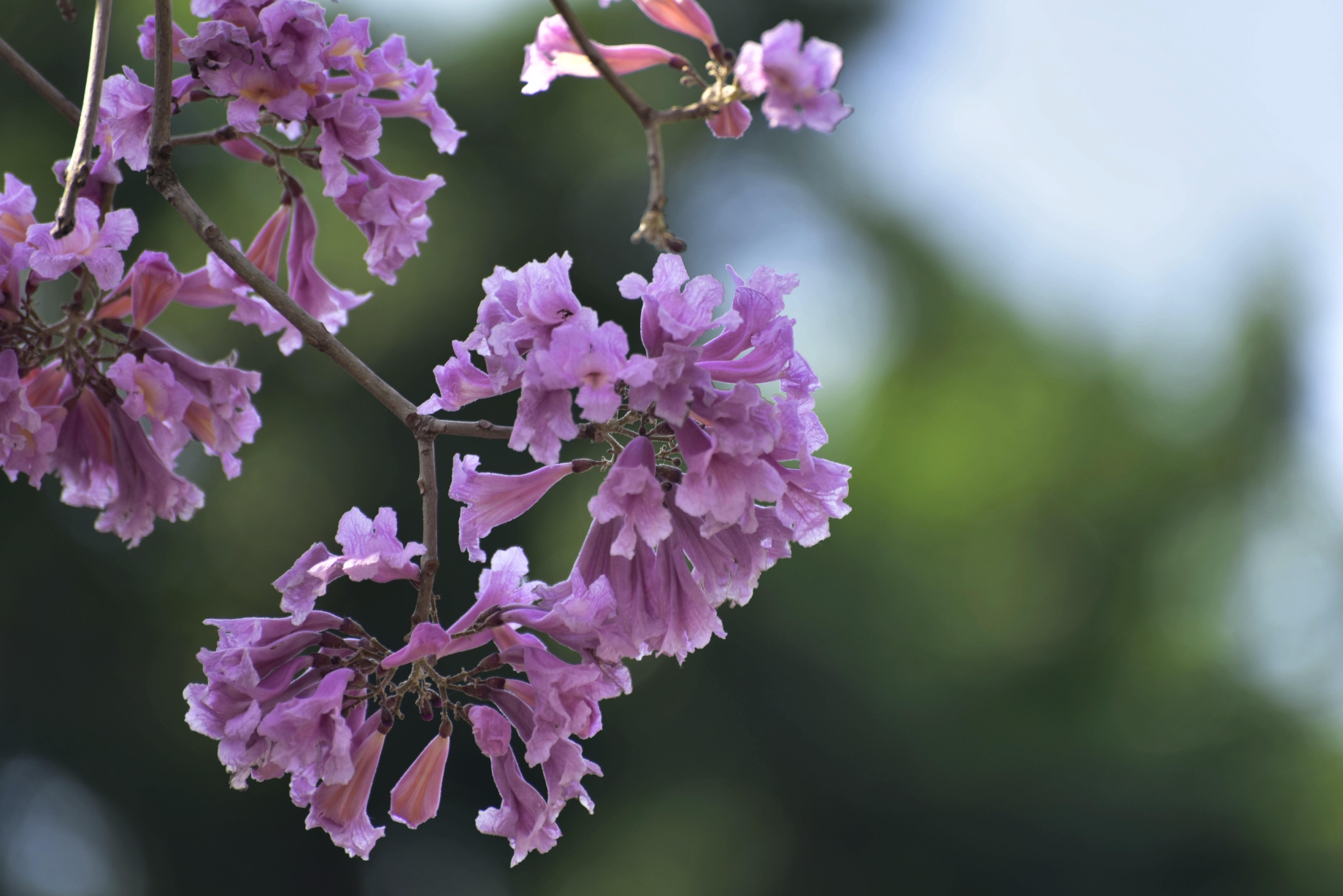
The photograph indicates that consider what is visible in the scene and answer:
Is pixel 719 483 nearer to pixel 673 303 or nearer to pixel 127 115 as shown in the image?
pixel 673 303

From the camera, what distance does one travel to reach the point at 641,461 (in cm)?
106

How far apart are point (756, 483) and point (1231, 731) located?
974 centimetres

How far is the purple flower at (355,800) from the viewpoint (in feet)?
3.75

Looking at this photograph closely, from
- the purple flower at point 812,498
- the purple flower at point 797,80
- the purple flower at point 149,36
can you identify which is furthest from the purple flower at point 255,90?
the purple flower at point 812,498

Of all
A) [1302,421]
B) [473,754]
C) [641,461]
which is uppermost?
[641,461]

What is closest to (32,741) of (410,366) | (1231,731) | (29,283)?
(410,366)

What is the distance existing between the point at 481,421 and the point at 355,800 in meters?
0.45

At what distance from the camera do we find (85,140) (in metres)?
1.13

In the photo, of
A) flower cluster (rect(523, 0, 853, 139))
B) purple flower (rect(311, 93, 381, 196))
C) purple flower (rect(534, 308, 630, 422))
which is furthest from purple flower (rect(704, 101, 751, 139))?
purple flower (rect(311, 93, 381, 196))

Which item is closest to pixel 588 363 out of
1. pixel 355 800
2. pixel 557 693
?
pixel 557 693

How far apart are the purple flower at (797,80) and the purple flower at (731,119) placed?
0.47ft

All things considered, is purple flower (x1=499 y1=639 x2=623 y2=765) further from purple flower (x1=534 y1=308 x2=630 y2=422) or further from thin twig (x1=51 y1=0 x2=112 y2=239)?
thin twig (x1=51 y1=0 x2=112 y2=239)

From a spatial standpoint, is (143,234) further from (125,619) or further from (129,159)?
(129,159)

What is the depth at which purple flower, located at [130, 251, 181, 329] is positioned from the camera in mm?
1424
